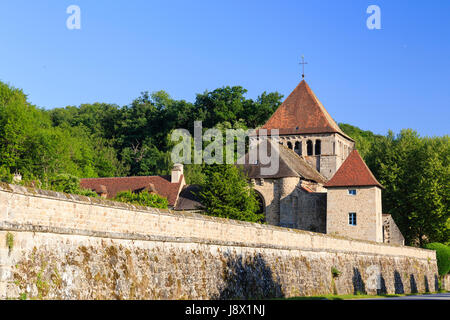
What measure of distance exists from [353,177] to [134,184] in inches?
820

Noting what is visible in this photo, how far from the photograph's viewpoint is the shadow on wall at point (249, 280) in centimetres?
1820

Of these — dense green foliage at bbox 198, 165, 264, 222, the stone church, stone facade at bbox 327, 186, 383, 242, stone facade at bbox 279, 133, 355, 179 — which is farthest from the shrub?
stone facade at bbox 279, 133, 355, 179

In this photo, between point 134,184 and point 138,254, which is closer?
point 138,254

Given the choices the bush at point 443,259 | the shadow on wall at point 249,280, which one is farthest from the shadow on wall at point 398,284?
the shadow on wall at point 249,280

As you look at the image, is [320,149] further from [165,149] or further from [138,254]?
[138,254]

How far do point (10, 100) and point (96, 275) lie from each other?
50465 mm

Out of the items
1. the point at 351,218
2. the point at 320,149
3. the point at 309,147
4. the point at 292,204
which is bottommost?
the point at 351,218

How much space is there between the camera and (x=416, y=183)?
184ft

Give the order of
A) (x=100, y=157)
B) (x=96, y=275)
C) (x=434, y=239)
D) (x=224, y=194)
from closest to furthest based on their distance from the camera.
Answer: (x=96, y=275), (x=224, y=194), (x=434, y=239), (x=100, y=157)

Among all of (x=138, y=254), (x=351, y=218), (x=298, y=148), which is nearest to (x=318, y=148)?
(x=298, y=148)

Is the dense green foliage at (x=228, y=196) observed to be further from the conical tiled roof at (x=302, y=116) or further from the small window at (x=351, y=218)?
the conical tiled roof at (x=302, y=116)
